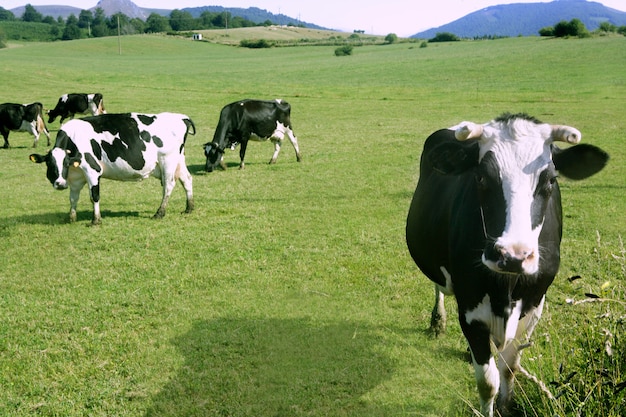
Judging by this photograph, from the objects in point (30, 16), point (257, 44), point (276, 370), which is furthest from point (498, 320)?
point (30, 16)

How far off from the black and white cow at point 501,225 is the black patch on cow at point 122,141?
7.31 meters

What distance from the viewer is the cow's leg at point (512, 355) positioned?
4359mm

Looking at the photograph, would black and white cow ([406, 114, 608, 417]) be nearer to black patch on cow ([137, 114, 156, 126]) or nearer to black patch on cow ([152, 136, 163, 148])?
black patch on cow ([152, 136, 163, 148])

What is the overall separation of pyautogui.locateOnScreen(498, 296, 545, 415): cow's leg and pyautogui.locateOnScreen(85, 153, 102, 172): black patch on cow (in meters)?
8.33

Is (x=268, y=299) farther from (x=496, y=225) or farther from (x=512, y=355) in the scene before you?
(x=496, y=225)

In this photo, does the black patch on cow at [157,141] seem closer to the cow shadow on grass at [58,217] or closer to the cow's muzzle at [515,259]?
the cow shadow on grass at [58,217]

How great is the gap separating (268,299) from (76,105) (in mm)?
19661

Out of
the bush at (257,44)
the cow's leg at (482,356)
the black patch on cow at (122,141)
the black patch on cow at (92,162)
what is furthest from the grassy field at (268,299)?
the bush at (257,44)

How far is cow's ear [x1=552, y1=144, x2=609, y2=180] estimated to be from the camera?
Result: 402 centimetres

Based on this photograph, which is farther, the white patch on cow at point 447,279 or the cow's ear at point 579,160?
the white patch on cow at point 447,279

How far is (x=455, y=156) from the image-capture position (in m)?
4.16

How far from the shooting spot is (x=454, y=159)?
13.7ft

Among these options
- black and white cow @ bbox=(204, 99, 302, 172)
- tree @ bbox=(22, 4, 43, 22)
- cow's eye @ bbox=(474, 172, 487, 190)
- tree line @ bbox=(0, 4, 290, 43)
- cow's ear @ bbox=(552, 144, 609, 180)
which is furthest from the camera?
tree @ bbox=(22, 4, 43, 22)

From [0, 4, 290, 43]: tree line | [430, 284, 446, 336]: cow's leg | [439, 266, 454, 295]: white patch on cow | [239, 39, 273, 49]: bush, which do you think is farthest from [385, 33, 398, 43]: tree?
[439, 266, 454, 295]: white patch on cow
